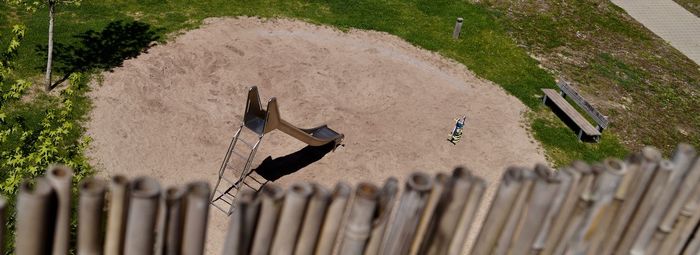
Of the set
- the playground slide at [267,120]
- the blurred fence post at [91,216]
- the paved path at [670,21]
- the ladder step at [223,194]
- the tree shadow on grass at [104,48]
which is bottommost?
the ladder step at [223,194]

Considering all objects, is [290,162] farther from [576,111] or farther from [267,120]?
[576,111]

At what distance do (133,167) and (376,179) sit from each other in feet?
17.4

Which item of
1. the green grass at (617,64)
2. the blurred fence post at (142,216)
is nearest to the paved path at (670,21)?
the green grass at (617,64)

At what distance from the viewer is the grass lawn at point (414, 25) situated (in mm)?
17031

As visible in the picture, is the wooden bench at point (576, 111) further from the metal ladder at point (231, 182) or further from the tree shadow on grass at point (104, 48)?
the tree shadow on grass at point (104, 48)

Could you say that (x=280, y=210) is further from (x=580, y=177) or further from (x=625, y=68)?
(x=625, y=68)

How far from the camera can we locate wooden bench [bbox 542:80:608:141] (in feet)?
55.5

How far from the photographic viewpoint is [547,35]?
22.8 meters

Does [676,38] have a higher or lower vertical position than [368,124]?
higher

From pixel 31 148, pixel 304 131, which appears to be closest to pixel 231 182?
pixel 304 131

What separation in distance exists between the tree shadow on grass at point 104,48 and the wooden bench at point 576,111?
11447 mm

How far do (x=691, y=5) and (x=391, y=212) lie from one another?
28321 mm

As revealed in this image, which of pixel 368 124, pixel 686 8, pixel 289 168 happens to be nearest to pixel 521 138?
pixel 368 124

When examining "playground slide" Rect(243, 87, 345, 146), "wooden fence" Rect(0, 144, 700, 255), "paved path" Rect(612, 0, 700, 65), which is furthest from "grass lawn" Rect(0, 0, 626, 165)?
"wooden fence" Rect(0, 144, 700, 255)
